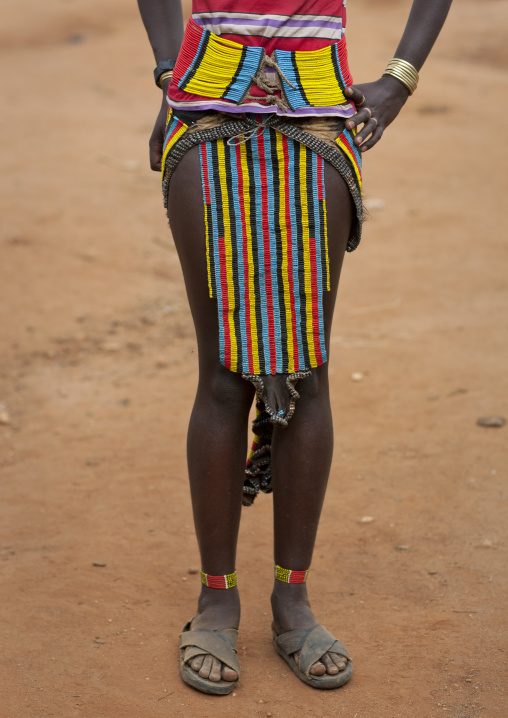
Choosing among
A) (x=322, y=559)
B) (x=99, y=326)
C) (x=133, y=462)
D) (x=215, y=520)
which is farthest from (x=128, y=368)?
(x=215, y=520)

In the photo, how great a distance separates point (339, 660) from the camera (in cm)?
198

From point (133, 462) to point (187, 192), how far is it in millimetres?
1725

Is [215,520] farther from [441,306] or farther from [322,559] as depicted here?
[441,306]

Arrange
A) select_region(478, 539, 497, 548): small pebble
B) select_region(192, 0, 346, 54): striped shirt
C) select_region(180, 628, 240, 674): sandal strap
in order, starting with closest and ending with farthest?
select_region(192, 0, 346, 54): striped shirt < select_region(180, 628, 240, 674): sandal strap < select_region(478, 539, 497, 548): small pebble

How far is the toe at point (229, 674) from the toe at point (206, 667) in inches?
1.5

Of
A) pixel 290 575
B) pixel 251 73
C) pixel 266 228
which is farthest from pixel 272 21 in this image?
pixel 290 575

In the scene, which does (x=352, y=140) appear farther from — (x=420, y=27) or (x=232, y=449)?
(x=232, y=449)

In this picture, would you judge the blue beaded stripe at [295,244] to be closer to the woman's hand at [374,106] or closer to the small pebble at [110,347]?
the woman's hand at [374,106]

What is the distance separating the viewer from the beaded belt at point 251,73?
1.77 m

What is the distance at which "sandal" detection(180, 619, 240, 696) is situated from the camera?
6.34 ft

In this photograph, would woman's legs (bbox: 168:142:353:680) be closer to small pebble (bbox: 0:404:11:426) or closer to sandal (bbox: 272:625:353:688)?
sandal (bbox: 272:625:353:688)

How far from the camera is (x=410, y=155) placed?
7.81 m

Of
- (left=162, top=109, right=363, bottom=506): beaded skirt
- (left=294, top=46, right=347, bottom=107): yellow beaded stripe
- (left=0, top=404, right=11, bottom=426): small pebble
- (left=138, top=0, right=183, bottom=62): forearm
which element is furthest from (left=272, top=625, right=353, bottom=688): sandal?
(left=0, top=404, right=11, bottom=426): small pebble

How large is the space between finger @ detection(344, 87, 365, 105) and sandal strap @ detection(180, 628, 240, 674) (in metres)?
1.33
